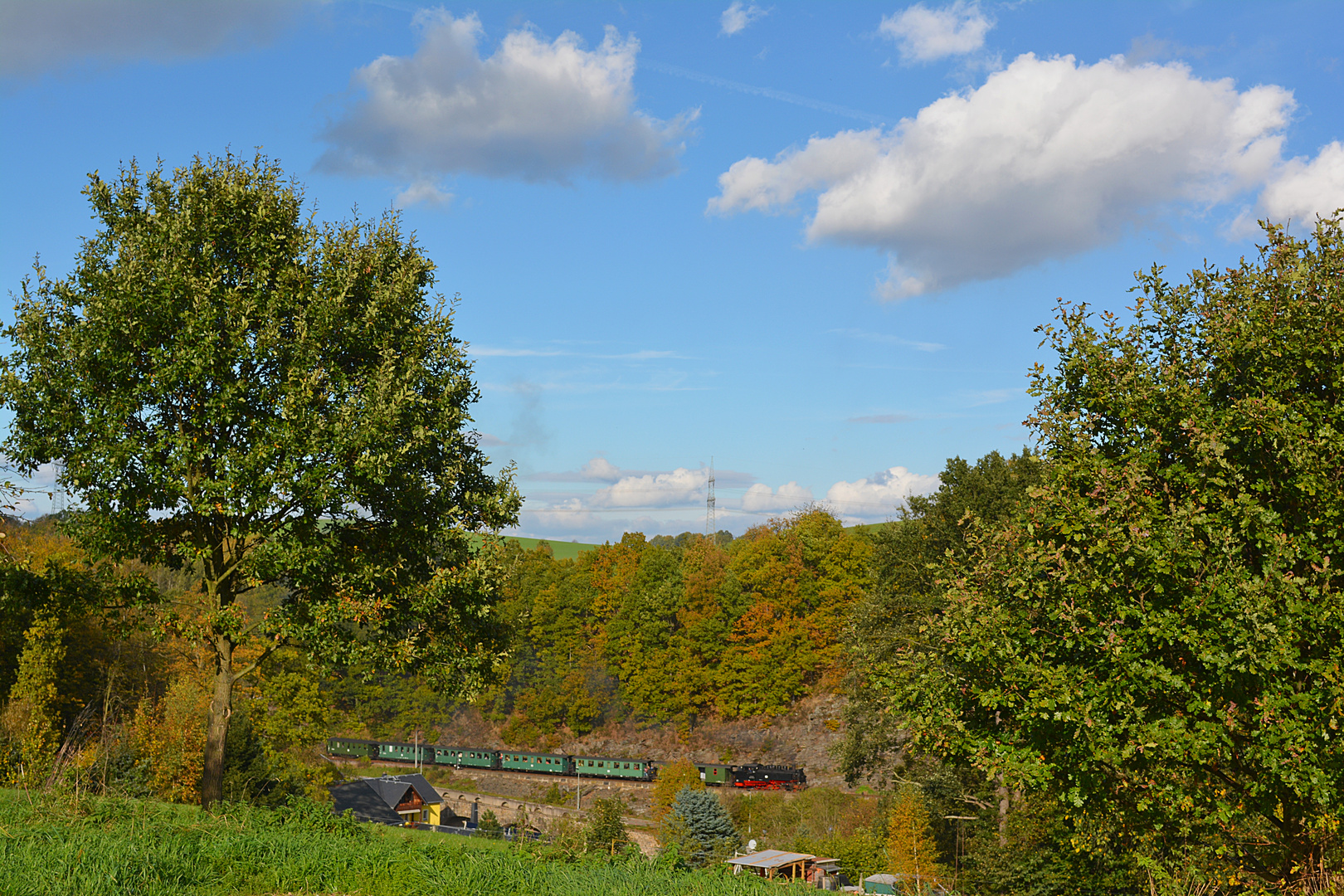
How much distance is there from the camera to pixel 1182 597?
38.6 ft

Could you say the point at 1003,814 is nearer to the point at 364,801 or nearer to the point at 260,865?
the point at 260,865

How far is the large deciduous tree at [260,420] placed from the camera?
1461 cm

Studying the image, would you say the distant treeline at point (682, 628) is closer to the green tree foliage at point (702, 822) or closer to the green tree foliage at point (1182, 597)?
the green tree foliage at point (702, 822)

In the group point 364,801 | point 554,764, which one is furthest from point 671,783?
point 364,801

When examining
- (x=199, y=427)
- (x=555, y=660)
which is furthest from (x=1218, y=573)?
(x=555, y=660)

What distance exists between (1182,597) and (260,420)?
14523 mm

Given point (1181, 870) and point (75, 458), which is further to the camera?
point (75, 458)

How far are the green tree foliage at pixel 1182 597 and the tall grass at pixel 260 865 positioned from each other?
17.8ft

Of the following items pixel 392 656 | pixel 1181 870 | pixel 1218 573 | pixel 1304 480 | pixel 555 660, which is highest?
pixel 1304 480

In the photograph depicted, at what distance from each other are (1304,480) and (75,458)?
18.7 meters

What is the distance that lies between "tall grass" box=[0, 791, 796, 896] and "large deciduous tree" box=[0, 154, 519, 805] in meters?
4.68

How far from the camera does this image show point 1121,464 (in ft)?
44.8

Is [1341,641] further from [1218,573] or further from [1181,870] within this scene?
[1181,870]

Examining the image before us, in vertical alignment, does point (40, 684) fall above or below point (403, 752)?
above
